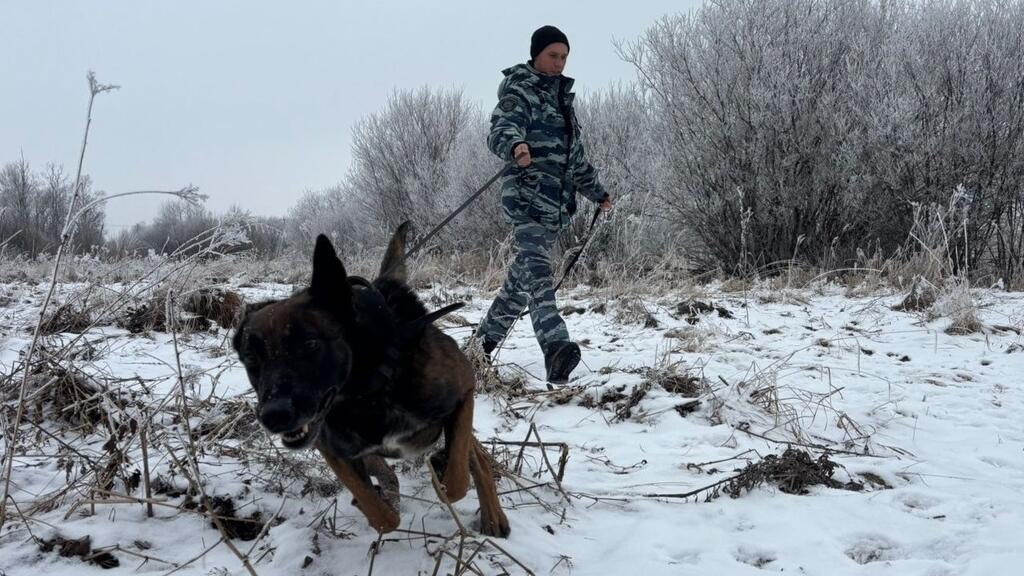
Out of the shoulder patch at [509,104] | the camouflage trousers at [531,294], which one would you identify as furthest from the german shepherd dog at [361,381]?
the shoulder patch at [509,104]

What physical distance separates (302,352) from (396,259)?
910 mm

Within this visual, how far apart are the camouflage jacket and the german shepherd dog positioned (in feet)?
6.42

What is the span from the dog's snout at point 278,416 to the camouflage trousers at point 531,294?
2.58 m

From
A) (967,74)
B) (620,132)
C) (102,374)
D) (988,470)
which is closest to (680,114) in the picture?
(620,132)

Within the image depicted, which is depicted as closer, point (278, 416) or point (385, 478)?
point (278, 416)

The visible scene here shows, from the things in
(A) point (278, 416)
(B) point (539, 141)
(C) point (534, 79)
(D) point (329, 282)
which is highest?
(C) point (534, 79)

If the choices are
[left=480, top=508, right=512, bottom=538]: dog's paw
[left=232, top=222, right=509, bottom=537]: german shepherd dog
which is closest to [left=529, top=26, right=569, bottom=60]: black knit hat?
[left=232, top=222, right=509, bottom=537]: german shepherd dog

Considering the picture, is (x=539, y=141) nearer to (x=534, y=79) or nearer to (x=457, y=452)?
(x=534, y=79)

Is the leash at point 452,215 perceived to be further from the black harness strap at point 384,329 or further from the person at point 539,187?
the black harness strap at point 384,329

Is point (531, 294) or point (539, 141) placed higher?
point (539, 141)

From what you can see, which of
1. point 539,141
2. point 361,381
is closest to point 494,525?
point 361,381

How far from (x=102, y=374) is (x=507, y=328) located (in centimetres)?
226

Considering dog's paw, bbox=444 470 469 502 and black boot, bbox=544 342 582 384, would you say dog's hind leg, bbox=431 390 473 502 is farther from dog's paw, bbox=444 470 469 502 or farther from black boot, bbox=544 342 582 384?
black boot, bbox=544 342 582 384

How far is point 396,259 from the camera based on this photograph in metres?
2.40
